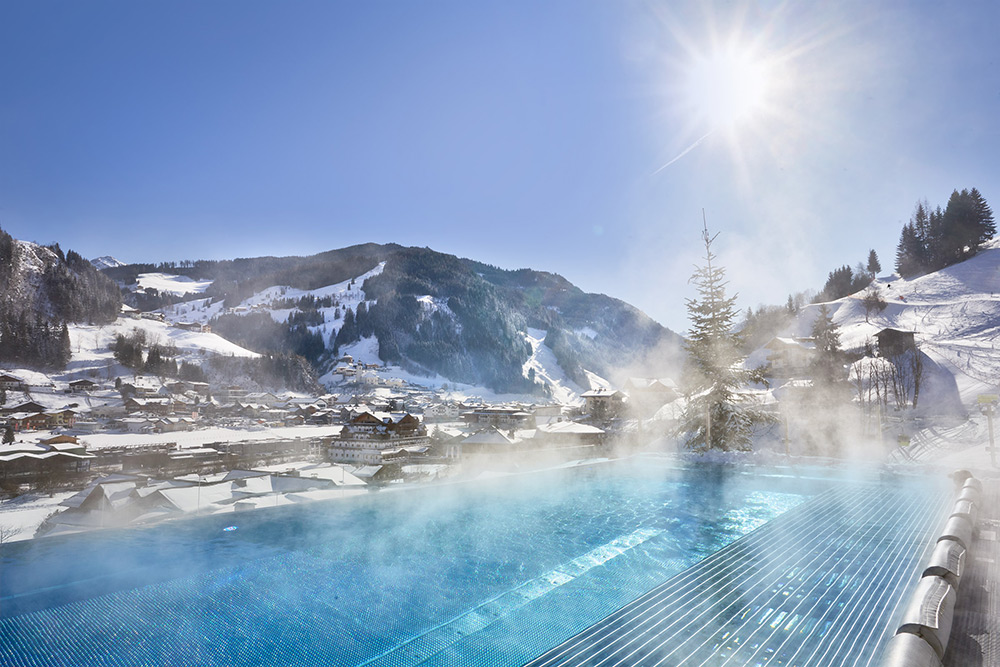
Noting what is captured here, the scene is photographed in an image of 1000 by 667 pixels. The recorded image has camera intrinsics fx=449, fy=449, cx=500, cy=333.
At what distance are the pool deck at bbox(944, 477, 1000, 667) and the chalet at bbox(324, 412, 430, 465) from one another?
22.4 metres

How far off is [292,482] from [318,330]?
105162 millimetres

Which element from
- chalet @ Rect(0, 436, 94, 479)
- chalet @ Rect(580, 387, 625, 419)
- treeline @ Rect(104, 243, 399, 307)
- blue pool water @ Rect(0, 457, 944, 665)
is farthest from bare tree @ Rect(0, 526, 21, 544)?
treeline @ Rect(104, 243, 399, 307)

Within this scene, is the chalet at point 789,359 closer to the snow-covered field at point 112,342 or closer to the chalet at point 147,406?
the chalet at point 147,406

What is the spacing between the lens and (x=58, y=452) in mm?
18844

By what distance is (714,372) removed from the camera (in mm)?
16312

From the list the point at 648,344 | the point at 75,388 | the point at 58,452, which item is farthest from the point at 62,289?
the point at 648,344

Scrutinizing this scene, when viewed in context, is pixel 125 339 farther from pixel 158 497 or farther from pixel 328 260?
pixel 328 260

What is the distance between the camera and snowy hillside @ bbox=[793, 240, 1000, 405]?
24.4m

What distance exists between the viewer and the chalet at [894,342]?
2784 cm

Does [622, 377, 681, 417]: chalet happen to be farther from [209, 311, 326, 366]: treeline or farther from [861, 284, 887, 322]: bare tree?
[209, 311, 326, 366]: treeline

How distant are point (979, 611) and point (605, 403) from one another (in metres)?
37.3

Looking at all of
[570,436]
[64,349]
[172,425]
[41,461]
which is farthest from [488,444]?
[64,349]

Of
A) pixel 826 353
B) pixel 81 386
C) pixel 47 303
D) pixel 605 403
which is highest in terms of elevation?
pixel 47 303

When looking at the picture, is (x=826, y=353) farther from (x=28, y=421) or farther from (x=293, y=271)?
(x=293, y=271)
